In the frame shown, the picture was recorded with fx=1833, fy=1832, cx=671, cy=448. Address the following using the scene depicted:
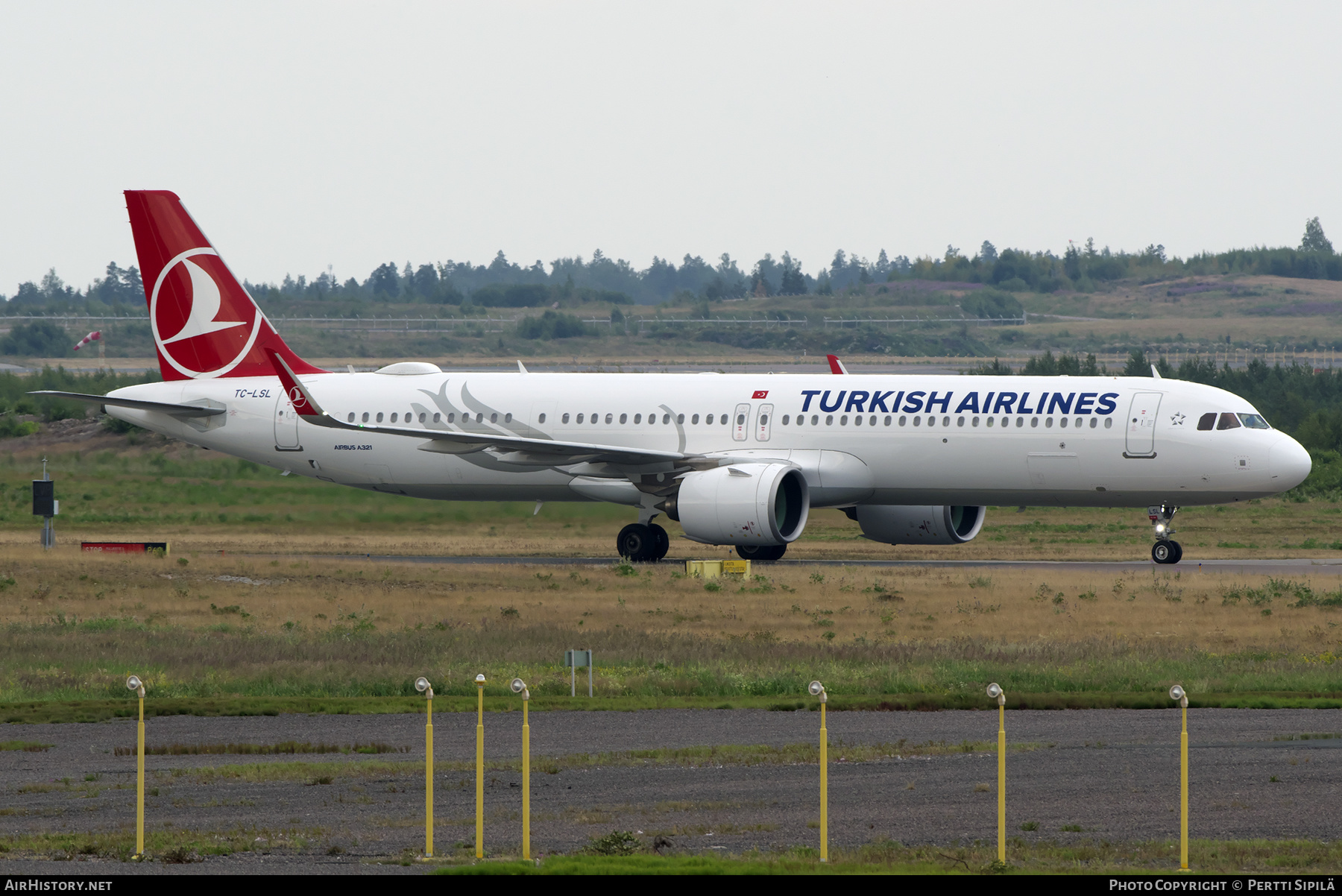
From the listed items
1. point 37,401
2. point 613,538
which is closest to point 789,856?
point 613,538

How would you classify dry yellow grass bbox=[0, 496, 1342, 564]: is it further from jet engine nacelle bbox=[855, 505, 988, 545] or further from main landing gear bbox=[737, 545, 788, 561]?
main landing gear bbox=[737, 545, 788, 561]

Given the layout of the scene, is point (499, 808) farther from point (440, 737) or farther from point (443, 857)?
point (440, 737)

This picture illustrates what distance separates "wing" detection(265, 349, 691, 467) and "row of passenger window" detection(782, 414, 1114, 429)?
265cm

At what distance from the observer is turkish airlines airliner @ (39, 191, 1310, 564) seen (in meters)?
35.1

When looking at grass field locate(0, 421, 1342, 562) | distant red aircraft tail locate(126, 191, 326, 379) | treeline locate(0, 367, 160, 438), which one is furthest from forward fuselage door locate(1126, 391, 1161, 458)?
treeline locate(0, 367, 160, 438)

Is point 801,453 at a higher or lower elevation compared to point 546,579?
higher

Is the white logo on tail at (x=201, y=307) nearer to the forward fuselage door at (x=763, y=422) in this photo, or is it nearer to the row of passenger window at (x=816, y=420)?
the row of passenger window at (x=816, y=420)

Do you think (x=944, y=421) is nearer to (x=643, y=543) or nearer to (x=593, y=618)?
(x=643, y=543)

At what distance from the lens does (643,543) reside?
37.7 meters

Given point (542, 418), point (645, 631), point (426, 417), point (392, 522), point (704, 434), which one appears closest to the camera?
point (645, 631)

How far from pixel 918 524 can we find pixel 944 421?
349 cm

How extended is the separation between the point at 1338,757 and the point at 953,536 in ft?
73.4

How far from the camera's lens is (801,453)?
37062mm

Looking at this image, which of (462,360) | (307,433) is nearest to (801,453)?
(307,433)
